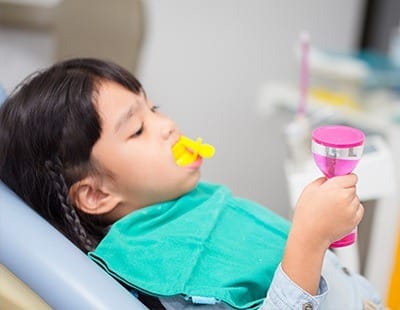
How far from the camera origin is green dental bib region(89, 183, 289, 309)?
77 cm

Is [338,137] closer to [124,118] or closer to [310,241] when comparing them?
[310,241]

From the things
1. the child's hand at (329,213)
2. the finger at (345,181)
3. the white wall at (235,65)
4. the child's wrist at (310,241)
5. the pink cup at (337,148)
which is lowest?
the white wall at (235,65)

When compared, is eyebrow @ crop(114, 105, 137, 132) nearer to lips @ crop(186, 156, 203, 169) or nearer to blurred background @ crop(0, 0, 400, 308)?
lips @ crop(186, 156, 203, 169)

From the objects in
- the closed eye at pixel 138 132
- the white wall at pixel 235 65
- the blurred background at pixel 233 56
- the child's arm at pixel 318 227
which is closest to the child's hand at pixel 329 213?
the child's arm at pixel 318 227

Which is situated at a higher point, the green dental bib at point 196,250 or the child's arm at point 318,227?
the child's arm at point 318,227

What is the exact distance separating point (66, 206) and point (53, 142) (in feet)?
0.30

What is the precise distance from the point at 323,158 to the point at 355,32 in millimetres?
1864

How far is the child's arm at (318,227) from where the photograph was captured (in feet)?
2.23

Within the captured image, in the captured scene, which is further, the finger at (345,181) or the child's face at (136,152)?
the child's face at (136,152)

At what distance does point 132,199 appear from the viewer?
0.88 meters

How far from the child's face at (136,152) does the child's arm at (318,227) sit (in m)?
0.23

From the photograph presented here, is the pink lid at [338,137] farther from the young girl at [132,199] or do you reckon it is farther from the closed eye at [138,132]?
the closed eye at [138,132]

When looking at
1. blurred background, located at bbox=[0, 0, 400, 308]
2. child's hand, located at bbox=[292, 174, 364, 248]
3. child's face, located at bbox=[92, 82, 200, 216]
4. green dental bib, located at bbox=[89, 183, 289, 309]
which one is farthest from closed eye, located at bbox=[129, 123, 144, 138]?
blurred background, located at bbox=[0, 0, 400, 308]

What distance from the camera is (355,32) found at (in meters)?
2.41
